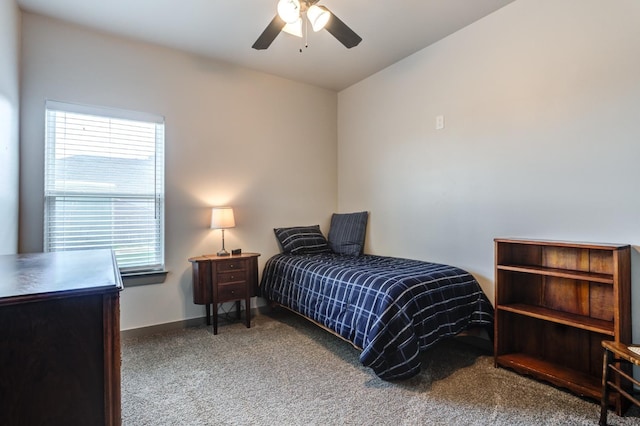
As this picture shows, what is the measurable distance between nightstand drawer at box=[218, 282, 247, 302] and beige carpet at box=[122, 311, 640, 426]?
43 cm

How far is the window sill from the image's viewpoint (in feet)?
9.78

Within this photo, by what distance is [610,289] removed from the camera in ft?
6.73

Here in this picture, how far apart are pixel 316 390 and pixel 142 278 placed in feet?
6.39

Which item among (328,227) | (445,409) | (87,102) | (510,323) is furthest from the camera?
(328,227)

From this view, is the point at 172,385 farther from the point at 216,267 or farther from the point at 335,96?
the point at 335,96

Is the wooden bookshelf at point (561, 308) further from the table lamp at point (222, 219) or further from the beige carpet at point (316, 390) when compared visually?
the table lamp at point (222, 219)

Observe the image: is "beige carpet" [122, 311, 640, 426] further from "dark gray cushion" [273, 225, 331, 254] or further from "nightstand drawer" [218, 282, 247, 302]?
"dark gray cushion" [273, 225, 331, 254]

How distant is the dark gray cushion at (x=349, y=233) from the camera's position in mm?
3795

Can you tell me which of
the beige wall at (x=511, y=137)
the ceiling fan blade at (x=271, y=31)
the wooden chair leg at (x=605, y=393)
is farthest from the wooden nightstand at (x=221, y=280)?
the wooden chair leg at (x=605, y=393)

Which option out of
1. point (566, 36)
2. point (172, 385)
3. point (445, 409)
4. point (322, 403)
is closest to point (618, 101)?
point (566, 36)

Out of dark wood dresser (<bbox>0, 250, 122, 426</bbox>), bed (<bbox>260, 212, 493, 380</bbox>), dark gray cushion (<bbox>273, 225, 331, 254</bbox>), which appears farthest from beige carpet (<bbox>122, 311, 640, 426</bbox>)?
dark gray cushion (<bbox>273, 225, 331, 254</bbox>)

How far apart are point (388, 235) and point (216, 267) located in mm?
1817

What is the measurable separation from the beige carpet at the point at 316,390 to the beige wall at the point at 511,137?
703 mm

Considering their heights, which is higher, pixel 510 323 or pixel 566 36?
pixel 566 36
